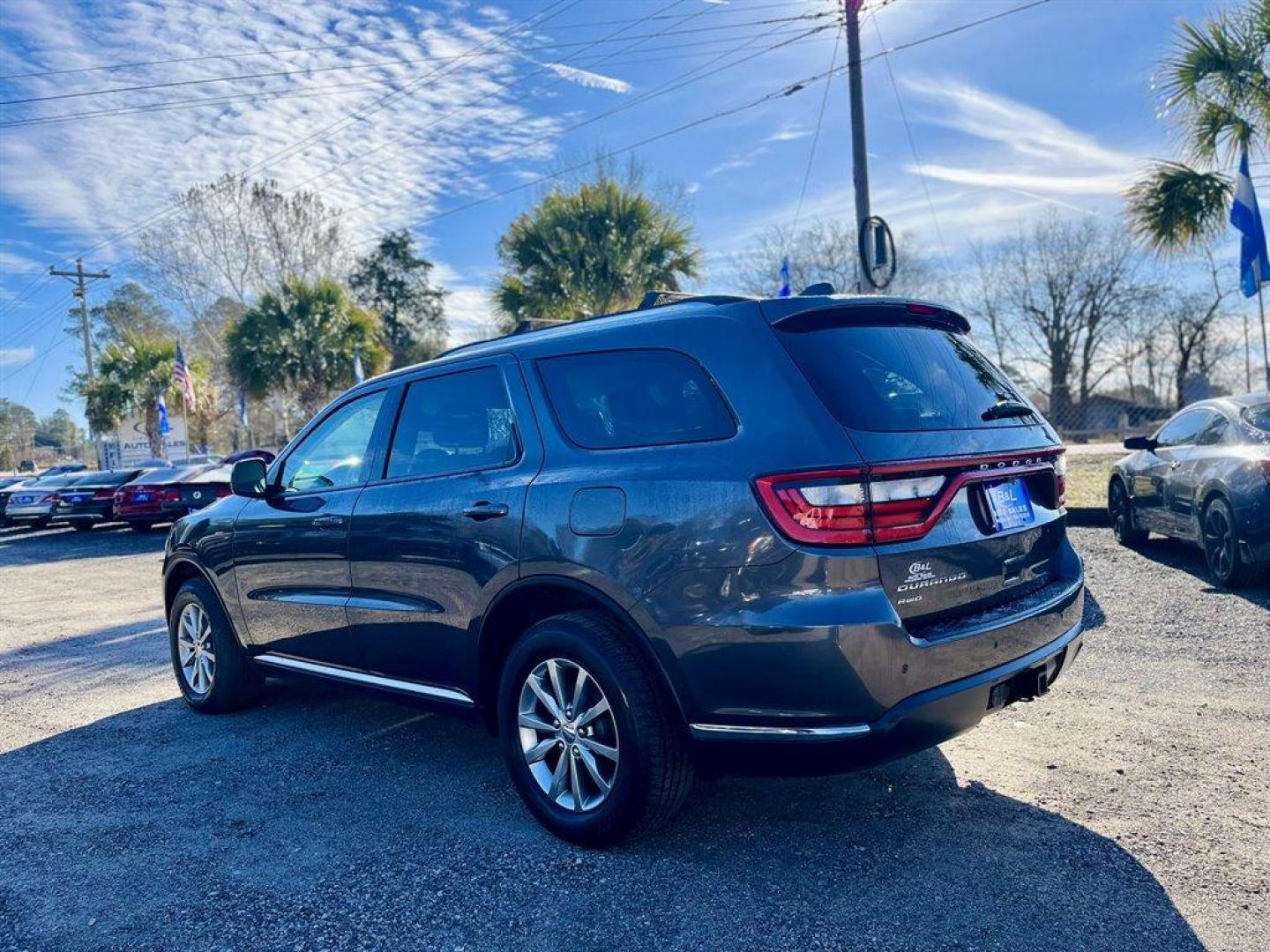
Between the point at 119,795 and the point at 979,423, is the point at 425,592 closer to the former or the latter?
the point at 119,795

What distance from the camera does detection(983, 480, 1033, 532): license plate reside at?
3184mm

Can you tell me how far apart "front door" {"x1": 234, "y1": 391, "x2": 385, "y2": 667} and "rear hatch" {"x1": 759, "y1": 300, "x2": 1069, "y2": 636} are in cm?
228

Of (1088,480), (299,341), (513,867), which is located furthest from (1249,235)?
(299,341)

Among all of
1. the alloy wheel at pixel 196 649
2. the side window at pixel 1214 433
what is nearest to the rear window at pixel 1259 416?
the side window at pixel 1214 433

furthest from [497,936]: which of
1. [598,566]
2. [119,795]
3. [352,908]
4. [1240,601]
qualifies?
[1240,601]

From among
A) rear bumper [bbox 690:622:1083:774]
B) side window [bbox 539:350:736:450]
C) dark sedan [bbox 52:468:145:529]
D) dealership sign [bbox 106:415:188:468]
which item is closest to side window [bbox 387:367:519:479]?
side window [bbox 539:350:736:450]

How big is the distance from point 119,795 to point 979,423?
3.92 meters

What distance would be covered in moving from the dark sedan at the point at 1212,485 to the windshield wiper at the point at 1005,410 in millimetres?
4036

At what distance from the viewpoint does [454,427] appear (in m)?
4.01

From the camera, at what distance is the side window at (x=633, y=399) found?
3127 millimetres

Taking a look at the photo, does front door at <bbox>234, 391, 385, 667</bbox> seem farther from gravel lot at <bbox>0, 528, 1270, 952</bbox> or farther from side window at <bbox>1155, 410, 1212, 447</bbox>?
side window at <bbox>1155, 410, 1212, 447</bbox>

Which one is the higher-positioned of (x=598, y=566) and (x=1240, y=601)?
(x=598, y=566)

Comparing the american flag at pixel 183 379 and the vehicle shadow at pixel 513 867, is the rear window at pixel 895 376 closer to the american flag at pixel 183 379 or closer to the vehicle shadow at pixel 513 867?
the vehicle shadow at pixel 513 867

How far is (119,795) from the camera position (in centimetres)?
414
